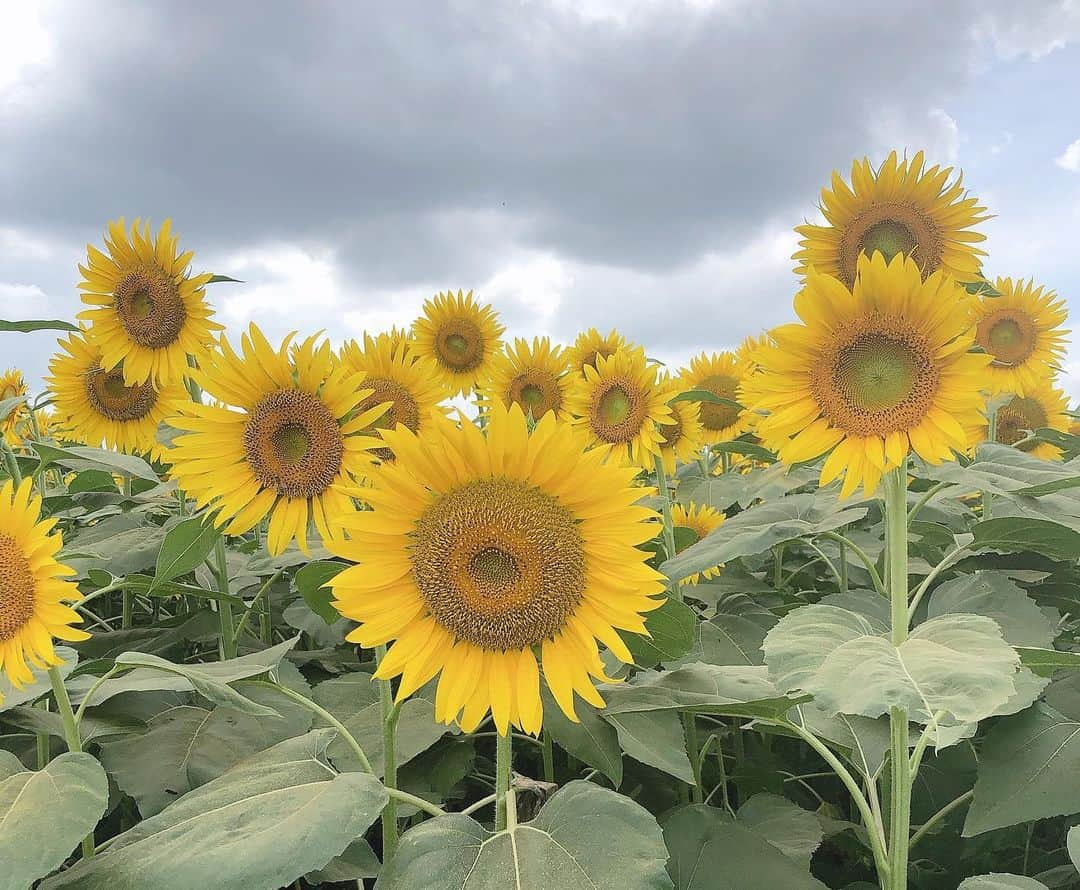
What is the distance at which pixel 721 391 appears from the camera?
5344 mm

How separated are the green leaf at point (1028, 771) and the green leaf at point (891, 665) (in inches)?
16.7

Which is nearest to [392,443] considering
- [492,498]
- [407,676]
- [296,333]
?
[492,498]

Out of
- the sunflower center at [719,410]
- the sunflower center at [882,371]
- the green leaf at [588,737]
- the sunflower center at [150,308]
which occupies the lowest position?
the green leaf at [588,737]

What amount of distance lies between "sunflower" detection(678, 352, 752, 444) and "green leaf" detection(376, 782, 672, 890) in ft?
12.6

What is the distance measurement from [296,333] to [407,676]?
1.00m

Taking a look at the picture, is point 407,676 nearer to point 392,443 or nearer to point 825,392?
point 392,443

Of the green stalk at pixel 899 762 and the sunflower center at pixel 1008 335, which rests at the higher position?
the sunflower center at pixel 1008 335

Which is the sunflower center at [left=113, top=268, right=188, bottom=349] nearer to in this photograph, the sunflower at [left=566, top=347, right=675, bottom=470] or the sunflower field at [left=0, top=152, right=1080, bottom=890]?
the sunflower field at [left=0, top=152, right=1080, bottom=890]

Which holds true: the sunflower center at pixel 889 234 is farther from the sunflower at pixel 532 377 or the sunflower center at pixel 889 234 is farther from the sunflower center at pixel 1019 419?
the sunflower center at pixel 1019 419

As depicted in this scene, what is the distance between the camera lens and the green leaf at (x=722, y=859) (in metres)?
1.83

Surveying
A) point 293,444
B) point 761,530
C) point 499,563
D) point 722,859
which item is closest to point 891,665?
point 722,859

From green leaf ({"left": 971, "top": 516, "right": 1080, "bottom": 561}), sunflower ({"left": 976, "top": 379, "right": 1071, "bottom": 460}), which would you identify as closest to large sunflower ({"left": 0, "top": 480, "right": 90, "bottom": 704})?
green leaf ({"left": 971, "top": 516, "right": 1080, "bottom": 561})

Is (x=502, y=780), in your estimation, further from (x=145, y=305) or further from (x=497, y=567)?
(x=145, y=305)

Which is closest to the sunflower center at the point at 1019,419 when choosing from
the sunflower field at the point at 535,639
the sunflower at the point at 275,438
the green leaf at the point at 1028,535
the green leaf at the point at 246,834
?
the sunflower field at the point at 535,639
